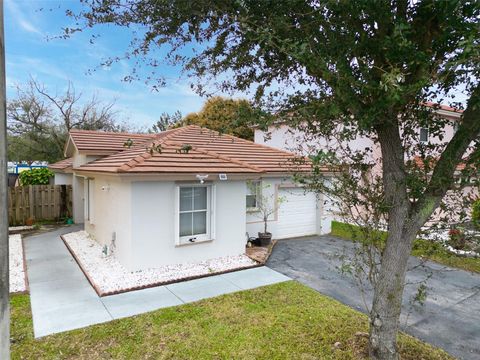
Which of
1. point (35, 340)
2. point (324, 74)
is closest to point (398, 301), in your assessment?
point (324, 74)

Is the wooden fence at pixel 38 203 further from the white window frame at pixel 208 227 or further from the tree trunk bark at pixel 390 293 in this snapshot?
the tree trunk bark at pixel 390 293

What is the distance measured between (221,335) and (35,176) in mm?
17164

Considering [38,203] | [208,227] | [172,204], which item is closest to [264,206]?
[208,227]

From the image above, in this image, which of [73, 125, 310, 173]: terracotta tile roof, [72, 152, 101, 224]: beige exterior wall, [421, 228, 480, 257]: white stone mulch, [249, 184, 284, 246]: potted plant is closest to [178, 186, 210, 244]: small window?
[73, 125, 310, 173]: terracotta tile roof

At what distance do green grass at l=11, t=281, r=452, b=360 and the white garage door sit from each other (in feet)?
21.4

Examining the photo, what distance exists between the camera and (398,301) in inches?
173

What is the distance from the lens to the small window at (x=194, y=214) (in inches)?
360

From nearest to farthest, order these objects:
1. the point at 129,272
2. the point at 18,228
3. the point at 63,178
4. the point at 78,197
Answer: the point at 129,272
the point at 18,228
the point at 78,197
the point at 63,178

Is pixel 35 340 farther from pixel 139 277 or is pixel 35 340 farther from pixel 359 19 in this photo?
pixel 359 19

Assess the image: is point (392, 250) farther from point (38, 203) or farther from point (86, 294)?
point (38, 203)

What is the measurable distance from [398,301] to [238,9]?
4724 mm

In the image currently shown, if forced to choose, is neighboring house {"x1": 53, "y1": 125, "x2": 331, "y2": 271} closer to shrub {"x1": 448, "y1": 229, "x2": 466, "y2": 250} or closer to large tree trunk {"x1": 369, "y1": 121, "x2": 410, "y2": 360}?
large tree trunk {"x1": 369, "y1": 121, "x2": 410, "y2": 360}

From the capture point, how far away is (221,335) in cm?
546

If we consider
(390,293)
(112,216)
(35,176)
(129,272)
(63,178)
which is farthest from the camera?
(35,176)
